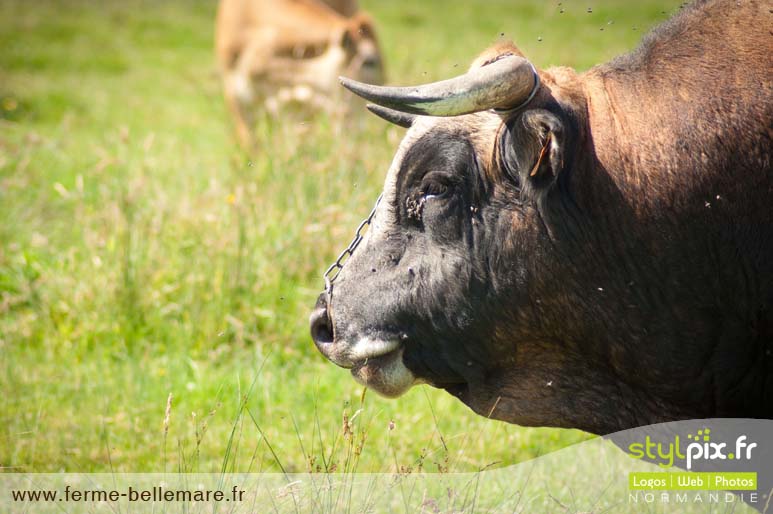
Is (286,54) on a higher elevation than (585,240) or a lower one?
higher

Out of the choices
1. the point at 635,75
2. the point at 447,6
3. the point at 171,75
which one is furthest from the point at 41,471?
the point at 447,6

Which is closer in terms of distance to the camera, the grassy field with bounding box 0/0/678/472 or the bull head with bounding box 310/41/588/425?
the bull head with bounding box 310/41/588/425

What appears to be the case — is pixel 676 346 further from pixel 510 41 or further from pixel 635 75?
pixel 510 41

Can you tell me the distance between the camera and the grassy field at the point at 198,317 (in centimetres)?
464

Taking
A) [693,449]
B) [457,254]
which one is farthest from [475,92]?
[693,449]

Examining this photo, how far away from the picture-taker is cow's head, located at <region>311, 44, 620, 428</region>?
10.8ft

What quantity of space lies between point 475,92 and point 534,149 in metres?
0.27

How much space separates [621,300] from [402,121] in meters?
1.02

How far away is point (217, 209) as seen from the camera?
22.3 ft

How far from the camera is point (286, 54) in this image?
9453 millimetres

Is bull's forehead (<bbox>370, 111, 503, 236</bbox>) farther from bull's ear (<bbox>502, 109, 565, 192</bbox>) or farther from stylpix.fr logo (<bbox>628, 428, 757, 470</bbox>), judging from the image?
stylpix.fr logo (<bbox>628, 428, 757, 470</bbox>)

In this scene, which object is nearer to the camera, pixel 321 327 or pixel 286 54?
pixel 321 327

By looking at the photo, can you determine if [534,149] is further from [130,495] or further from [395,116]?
[130,495]

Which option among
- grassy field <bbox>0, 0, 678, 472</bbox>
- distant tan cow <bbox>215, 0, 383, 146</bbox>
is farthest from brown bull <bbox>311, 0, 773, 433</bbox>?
distant tan cow <bbox>215, 0, 383, 146</bbox>
